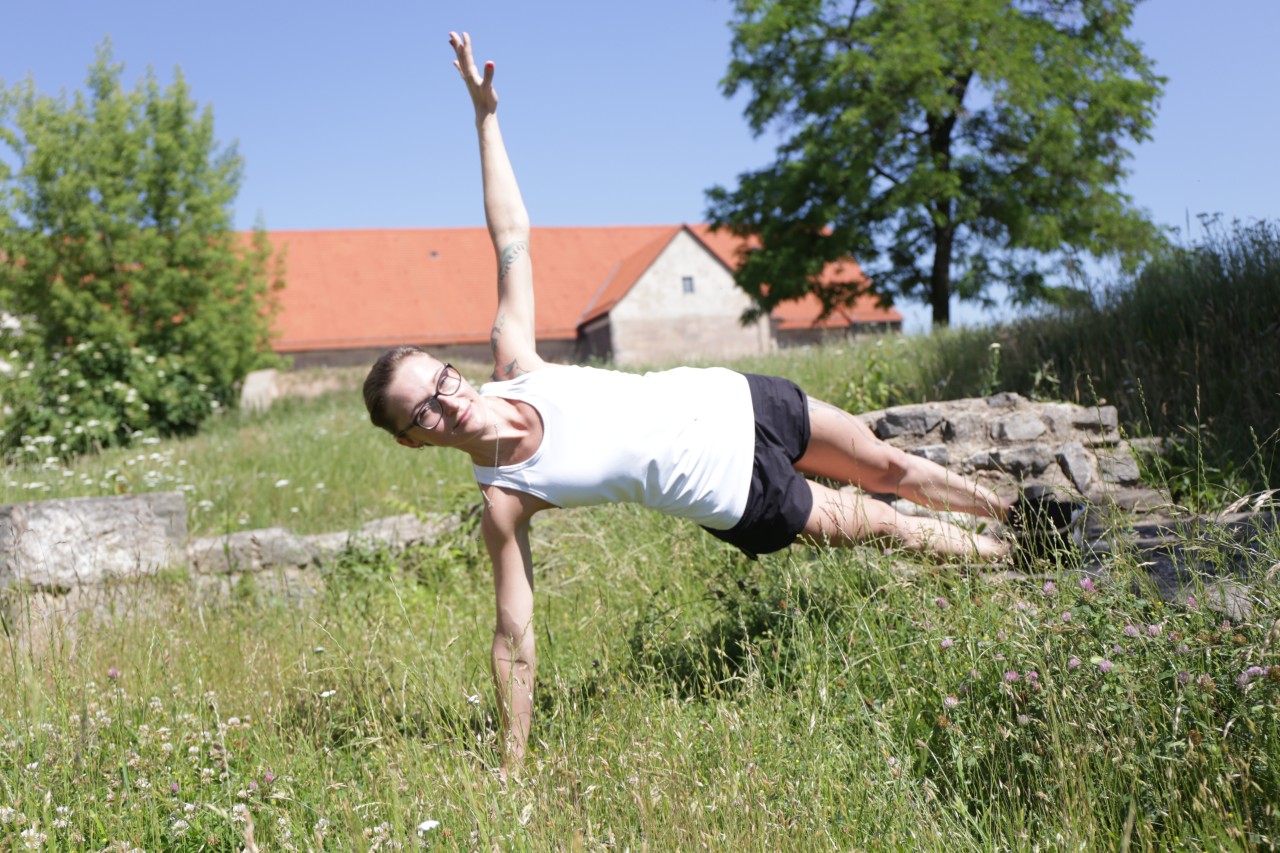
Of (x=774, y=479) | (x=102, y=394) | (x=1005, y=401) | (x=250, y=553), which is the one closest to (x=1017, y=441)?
(x=1005, y=401)

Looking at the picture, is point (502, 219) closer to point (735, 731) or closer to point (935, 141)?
point (735, 731)

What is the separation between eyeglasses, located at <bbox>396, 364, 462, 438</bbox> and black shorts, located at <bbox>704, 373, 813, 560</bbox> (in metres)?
1.11

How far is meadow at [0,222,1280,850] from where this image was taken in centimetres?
232

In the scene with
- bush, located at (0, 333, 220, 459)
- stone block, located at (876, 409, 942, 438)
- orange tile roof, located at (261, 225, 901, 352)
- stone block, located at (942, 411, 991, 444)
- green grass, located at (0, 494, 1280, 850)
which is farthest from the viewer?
orange tile roof, located at (261, 225, 901, 352)

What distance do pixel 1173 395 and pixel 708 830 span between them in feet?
15.8

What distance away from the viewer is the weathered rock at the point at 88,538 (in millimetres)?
5297

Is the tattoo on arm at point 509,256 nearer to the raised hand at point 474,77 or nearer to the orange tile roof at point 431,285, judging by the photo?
the raised hand at point 474,77

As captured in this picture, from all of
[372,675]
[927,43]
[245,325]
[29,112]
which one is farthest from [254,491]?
[927,43]

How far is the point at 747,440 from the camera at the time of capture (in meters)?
3.57

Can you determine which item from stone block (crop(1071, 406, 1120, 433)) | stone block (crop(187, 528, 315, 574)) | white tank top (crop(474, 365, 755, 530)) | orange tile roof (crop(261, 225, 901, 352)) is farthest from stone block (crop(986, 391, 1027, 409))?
orange tile roof (crop(261, 225, 901, 352))

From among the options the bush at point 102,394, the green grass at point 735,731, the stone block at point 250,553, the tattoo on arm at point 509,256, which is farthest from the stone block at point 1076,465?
the bush at point 102,394

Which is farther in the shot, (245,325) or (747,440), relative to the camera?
(245,325)

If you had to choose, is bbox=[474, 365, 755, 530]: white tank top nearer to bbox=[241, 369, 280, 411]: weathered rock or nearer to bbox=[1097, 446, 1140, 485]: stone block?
bbox=[1097, 446, 1140, 485]: stone block

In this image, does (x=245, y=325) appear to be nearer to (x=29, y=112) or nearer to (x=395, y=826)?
(x=29, y=112)
